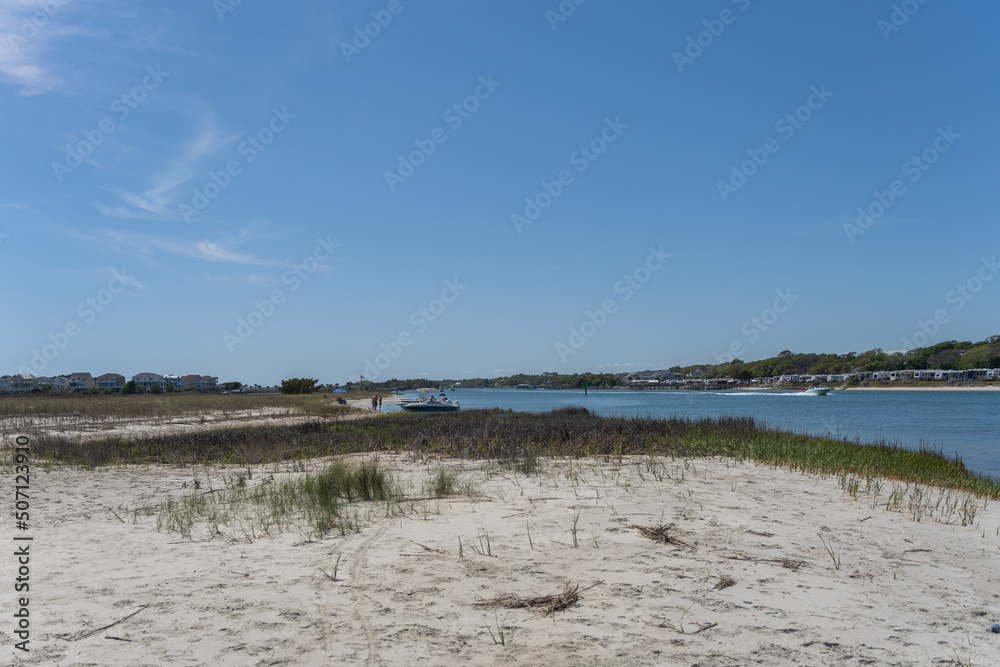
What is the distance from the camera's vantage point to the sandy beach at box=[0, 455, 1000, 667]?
4023 millimetres

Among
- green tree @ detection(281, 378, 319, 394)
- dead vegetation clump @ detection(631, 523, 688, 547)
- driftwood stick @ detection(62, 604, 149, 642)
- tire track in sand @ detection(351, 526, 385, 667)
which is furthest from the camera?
green tree @ detection(281, 378, 319, 394)

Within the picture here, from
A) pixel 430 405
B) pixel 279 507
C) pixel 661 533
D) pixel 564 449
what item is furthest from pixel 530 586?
pixel 430 405

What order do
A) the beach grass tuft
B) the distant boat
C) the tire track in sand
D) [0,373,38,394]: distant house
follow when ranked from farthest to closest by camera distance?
[0,373,38,394]: distant house
the distant boat
the beach grass tuft
the tire track in sand

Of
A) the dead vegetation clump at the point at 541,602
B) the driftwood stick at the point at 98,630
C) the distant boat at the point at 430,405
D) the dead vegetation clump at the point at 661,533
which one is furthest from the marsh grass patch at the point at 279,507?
the distant boat at the point at 430,405

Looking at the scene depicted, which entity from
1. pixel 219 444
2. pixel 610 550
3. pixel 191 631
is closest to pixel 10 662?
pixel 191 631

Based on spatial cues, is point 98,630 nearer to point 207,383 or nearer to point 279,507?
point 279,507

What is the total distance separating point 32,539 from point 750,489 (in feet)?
31.0

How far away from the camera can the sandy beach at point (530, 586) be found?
4.02m

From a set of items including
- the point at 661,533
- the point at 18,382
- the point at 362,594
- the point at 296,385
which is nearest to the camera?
the point at 362,594

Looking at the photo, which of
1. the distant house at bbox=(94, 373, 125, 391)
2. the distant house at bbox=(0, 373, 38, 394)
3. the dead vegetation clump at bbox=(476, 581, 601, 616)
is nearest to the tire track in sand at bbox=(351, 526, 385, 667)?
the dead vegetation clump at bbox=(476, 581, 601, 616)

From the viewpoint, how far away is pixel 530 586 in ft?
16.6

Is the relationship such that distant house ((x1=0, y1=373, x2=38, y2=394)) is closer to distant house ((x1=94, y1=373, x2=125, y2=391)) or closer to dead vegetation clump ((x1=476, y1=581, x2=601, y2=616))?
distant house ((x1=94, y1=373, x2=125, y2=391))

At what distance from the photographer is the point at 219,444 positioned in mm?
16516

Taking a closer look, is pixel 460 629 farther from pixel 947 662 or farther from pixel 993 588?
pixel 993 588
